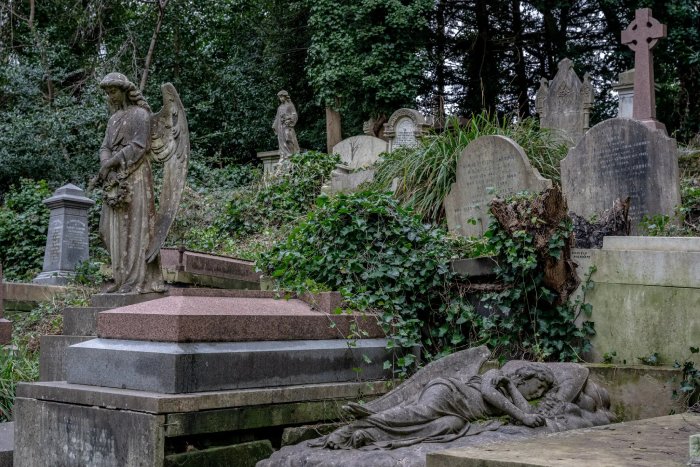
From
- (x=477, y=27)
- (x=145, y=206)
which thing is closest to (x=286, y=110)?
(x=477, y=27)

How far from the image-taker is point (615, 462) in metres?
3.02

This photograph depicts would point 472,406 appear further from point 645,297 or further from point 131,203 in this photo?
point 131,203

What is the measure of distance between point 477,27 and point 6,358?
20.1 meters

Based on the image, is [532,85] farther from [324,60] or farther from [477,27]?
[324,60]

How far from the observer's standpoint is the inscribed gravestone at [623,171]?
941cm

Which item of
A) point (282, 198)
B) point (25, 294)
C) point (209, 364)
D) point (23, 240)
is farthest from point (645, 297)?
point (23, 240)

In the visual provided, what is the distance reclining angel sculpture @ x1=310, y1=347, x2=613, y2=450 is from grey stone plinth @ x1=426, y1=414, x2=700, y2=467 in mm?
867

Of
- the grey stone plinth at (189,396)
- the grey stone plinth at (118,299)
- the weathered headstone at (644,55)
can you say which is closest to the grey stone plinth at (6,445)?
the grey stone plinth at (189,396)

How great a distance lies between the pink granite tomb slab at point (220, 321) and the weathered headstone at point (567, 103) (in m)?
10.6

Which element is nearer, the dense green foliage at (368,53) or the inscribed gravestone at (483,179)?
the inscribed gravestone at (483,179)

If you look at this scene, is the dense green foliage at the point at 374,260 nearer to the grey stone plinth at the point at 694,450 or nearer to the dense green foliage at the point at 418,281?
the dense green foliage at the point at 418,281

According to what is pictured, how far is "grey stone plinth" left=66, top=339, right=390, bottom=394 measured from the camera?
4.86m

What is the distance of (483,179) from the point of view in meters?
9.58

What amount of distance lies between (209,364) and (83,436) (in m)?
0.90
